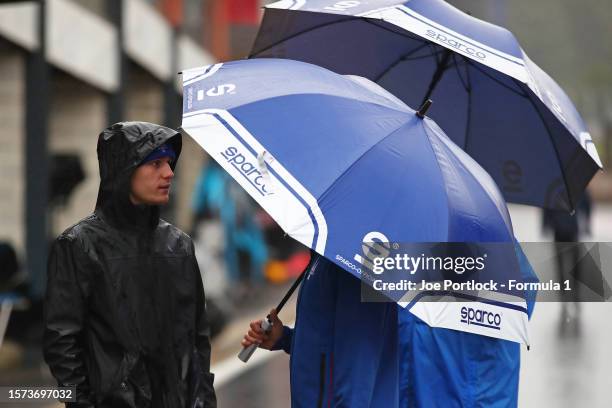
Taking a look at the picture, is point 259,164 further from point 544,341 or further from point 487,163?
point 544,341

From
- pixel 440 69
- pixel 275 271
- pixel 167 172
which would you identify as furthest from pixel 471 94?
pixel 275 271

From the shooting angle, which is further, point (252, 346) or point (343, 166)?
point (252, 346)

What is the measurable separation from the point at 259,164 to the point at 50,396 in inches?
37.4

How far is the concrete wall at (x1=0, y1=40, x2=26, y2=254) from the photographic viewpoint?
15.9 metres

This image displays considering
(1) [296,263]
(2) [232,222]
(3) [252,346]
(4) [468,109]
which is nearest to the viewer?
(3) [252,346]

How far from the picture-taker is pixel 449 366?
5023mm

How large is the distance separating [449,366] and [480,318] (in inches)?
15.3

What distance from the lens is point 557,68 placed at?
104m

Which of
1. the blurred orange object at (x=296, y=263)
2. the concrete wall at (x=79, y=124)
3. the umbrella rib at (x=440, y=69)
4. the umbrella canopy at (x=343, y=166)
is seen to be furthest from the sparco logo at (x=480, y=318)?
the blurred orange object at (x=296, y=263)

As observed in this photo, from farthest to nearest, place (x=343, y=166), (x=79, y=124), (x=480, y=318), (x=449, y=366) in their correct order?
(x=79, y=124), (x=449, y=366), (x=480, y=318), (x=343, y=166)

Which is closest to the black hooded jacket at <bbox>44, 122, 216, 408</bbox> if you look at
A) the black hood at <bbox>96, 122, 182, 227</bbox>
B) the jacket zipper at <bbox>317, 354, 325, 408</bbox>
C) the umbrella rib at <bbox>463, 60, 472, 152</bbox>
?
A: the black hood at <bbox>96, 122, 182, 227</bbox>

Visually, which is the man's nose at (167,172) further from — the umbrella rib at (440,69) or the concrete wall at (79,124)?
the concrete wall at (79,124)

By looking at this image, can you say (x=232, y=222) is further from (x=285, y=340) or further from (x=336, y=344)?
(x=336, y=344)

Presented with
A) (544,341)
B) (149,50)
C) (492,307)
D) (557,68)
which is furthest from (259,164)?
(557,68)
